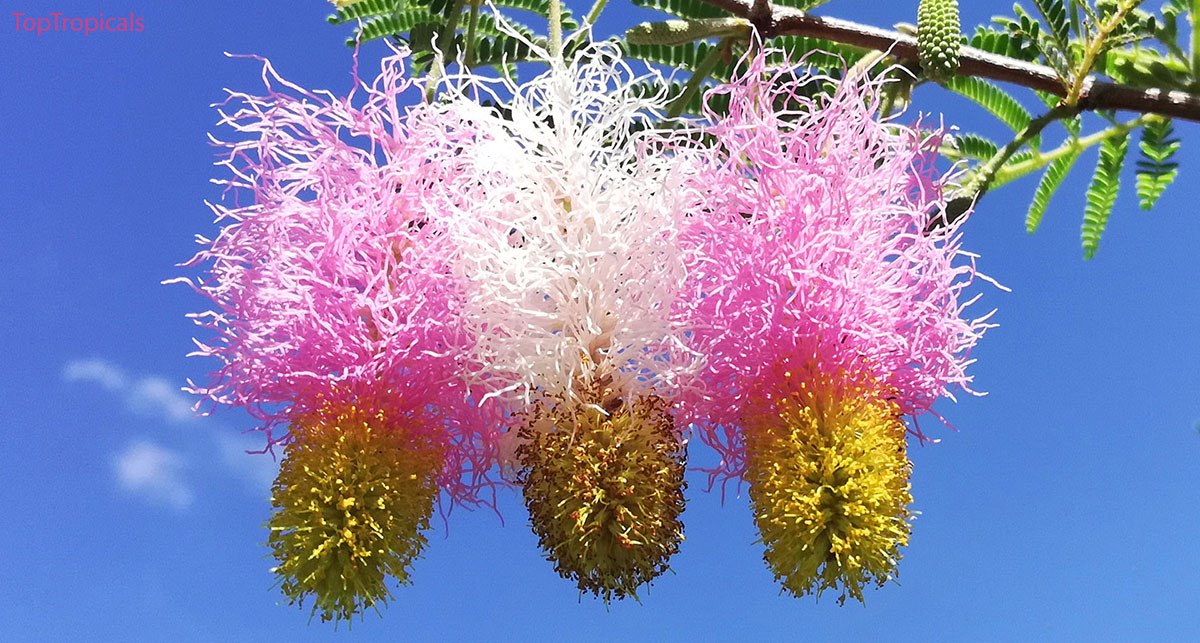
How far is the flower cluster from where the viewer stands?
1.57m

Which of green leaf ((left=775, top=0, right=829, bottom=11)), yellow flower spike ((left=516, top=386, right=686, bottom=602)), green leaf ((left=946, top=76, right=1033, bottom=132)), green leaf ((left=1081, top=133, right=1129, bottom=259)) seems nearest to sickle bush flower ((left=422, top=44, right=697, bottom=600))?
yellow flower spike ((left=516, top=386, right=686, bottom=602))

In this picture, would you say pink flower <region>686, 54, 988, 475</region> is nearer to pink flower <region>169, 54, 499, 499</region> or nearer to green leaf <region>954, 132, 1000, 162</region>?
pink flower <region>169, 54, 499, 499</region>

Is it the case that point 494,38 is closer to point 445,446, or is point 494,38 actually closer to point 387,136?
point 387,136

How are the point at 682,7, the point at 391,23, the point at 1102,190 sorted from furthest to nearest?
the point at 1102,190, the point at 391,23, the point at 682,7

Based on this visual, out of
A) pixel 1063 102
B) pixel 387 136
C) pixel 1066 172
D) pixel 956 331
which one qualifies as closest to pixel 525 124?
pixel 387 136

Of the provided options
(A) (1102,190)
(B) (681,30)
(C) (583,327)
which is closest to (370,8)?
(B) (681,30)

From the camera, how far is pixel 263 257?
1.80 meters

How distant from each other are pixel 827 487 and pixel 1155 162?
1.69 meters

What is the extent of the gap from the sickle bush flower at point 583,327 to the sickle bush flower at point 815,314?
0.28 feet

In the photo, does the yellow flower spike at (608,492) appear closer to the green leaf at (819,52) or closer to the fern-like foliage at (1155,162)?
the green leaf at (819,52)

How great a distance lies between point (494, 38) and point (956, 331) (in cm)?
143

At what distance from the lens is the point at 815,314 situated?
5.28ft

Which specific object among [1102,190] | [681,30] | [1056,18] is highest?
[1102,190]

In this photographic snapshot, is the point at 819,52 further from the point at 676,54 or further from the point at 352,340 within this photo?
the point at 352,340
